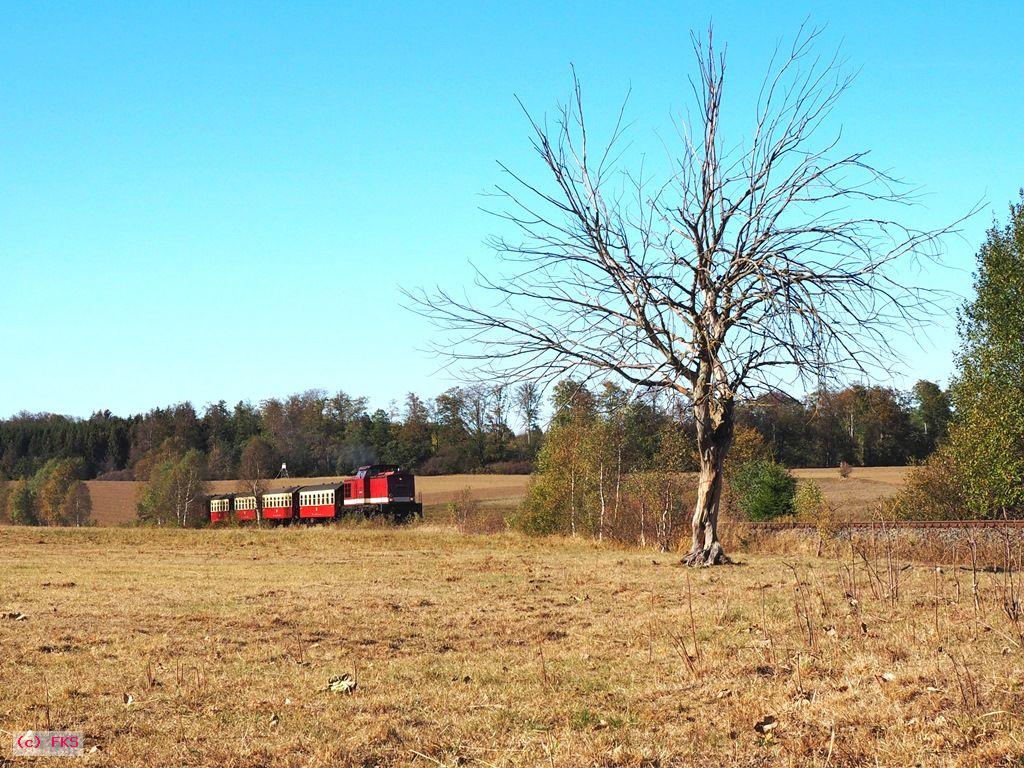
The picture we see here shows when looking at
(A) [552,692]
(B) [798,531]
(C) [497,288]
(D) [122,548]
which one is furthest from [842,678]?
(D) [122,548]

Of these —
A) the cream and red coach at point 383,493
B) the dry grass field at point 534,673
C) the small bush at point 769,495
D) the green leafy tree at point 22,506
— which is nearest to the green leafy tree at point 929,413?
the small bush at point 769,495

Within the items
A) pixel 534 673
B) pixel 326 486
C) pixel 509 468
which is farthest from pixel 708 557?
pixel 509 468

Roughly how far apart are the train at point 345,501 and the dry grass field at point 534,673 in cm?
3407

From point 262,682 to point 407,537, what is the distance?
28.0m

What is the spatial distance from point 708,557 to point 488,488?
6039 centimetres

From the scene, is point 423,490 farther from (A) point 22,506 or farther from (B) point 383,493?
(A) point 22,506

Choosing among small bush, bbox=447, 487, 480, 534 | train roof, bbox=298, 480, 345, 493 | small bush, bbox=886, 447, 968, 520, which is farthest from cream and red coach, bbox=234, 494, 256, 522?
small bush, bbox=886, 447, 968, 520

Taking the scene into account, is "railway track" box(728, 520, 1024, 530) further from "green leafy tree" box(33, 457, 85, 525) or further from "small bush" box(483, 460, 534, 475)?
"green leafy tree" box(33, 457, 85, 525)

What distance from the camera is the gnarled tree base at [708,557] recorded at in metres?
16.7

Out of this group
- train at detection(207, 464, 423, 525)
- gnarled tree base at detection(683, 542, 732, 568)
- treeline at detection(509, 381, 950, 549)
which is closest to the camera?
gnarled tree base at detection(683, 542, 732, 568)

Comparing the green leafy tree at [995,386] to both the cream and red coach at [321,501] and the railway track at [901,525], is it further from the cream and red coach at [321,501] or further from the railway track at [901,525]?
the cream and red coach at [321,501]

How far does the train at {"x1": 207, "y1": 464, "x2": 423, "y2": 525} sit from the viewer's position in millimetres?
48750

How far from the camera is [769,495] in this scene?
40.2 metres

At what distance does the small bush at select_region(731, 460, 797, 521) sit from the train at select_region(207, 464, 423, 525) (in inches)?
636
